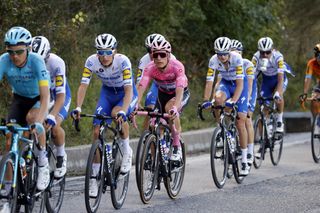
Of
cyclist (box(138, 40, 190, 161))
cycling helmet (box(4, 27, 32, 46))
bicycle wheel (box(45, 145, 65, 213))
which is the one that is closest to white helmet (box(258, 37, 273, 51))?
cyclist (box(138, 40, 190, 161))

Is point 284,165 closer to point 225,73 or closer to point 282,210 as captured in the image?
point 225,73

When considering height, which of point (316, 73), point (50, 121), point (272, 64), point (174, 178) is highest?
point (272, 64)

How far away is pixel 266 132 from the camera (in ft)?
50.3

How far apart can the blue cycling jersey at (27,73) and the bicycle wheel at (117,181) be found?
1.55 metres

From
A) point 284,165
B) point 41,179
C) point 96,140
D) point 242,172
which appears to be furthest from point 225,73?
point 41,179

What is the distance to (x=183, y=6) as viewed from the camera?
22000 millimetres

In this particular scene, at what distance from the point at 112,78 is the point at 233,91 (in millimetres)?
3103

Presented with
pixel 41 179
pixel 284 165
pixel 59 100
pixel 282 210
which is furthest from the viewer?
pixel 284 165

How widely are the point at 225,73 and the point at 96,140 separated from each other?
394 cm

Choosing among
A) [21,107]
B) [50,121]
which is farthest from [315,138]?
[50,121]

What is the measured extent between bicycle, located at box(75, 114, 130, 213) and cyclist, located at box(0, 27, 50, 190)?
681 mm

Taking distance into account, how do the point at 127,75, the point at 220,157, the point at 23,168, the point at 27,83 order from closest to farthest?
the point at 23,168 < the point at 27,83 < the point at 127,75 < the point at 220,157

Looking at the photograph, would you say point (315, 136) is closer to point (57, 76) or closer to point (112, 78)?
point (112, 78)

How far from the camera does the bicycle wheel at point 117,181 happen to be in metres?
10.4
